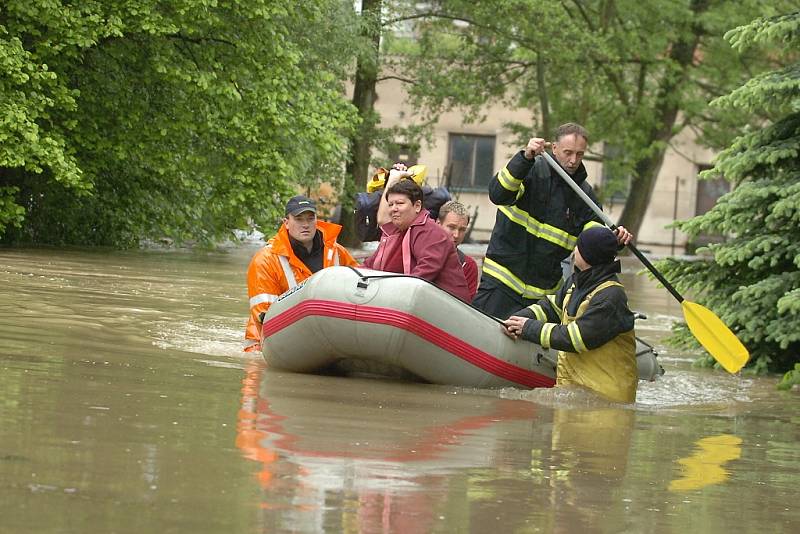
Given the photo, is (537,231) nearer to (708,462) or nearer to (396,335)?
(396,335)

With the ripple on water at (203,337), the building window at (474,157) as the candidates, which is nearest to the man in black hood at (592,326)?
the ripple on water at (203,337)


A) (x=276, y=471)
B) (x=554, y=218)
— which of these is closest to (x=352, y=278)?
(x=554, y=218)

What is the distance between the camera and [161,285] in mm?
17547

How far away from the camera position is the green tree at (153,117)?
68.6 ft

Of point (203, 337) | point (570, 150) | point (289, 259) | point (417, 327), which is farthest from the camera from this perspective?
point (203, 337)

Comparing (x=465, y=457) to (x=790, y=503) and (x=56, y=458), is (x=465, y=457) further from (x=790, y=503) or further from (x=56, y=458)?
(x=56, y=458)

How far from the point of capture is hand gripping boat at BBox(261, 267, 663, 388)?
368 inches

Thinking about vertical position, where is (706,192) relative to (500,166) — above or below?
below

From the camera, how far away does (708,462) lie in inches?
284

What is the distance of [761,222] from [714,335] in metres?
1.88

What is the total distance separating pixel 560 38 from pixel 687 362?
20090 millimetres

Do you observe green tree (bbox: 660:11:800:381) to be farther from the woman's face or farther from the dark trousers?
the woman's face

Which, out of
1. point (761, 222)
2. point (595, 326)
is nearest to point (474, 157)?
point (761, 222)

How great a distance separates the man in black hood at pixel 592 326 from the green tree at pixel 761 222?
102 inches
